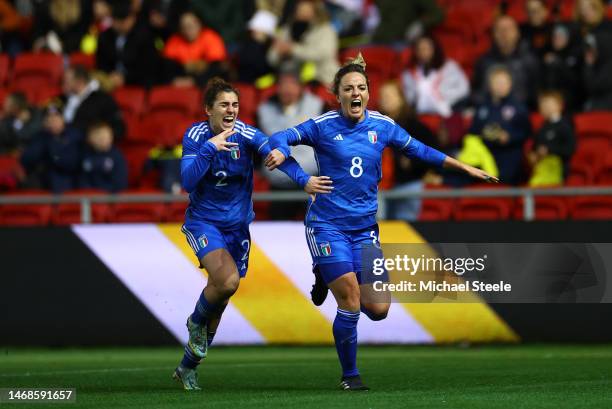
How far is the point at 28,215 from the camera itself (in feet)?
51.3

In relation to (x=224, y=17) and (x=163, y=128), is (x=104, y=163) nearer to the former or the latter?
(x=163, y=128)

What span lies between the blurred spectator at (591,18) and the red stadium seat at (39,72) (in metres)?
7.67

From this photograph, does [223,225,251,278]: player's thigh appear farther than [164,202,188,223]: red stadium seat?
No

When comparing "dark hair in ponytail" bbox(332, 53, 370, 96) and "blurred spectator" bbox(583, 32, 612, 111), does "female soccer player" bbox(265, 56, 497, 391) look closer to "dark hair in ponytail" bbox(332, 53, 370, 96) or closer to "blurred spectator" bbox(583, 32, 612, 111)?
"dark hair in ponytail" bbox(332, 53, 370, 96)

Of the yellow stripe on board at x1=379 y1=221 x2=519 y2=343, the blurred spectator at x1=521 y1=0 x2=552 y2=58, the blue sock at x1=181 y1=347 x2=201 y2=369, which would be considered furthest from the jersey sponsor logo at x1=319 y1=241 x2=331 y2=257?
the blurred spectator at x1=521 y1=0 x2=552 y2=58

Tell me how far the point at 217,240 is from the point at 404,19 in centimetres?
931

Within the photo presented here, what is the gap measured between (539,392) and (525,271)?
14.4ft

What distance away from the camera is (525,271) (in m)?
13.6

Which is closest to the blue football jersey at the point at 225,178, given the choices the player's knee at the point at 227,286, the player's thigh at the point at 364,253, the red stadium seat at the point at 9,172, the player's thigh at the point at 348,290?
the player's knee at the point at 227,286

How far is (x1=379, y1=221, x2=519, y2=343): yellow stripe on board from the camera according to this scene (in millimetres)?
13938

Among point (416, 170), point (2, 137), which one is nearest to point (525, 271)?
point (416, 170)

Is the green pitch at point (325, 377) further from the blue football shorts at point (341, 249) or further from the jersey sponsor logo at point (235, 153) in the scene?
the jersey sponsor logo at point (235, 153)

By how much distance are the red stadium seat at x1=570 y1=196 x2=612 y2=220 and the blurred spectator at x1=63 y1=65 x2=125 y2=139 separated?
19.7 feet

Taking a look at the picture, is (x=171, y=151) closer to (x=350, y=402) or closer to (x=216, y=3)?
(x=216, y=3)
